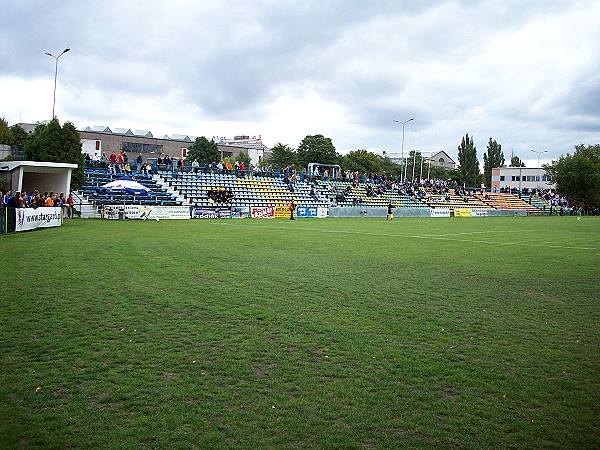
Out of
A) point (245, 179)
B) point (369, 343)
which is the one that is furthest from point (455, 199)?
point (369, 343)

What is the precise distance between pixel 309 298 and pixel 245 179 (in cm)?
4590

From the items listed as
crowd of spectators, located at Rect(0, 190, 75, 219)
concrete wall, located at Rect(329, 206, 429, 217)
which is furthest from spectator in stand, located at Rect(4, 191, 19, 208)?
concrete wall, located at Rect(329, 206, 429, 217)

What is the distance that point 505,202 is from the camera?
75.9 metres

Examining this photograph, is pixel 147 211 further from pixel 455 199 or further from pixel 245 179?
pixel 455 199

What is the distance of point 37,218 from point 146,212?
13.0 meters

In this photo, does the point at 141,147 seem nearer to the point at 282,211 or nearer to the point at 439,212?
the point at 282,211

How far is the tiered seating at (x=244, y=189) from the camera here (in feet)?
158

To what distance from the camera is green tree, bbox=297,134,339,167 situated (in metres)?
110

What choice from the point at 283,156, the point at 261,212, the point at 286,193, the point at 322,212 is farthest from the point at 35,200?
the point at 283,156

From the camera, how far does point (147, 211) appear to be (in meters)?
39.4

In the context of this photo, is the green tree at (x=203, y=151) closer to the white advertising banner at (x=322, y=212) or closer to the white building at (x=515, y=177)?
the white advertising banner at (x=322, y=212)

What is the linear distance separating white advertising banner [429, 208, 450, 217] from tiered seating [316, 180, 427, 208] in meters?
3.36

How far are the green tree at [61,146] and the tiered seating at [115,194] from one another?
53.2 inches

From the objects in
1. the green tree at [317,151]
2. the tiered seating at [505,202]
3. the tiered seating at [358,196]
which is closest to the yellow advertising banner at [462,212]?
the tiered seating at [358,196]
